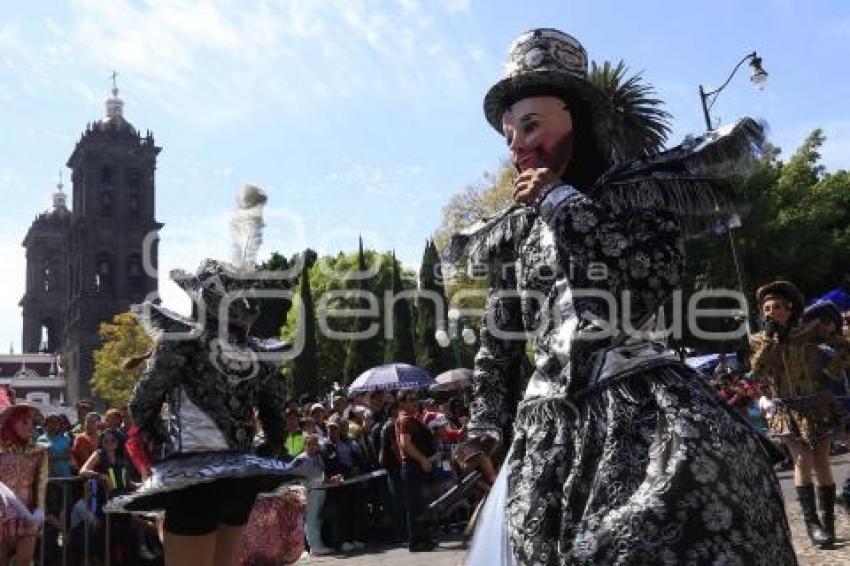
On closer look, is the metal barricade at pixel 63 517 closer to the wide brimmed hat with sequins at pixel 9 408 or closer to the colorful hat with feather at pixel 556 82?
the wide brimmed hat with sequins at pixel 9 408

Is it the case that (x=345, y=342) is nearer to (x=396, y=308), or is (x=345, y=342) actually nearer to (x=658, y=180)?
(x=396, y=308)

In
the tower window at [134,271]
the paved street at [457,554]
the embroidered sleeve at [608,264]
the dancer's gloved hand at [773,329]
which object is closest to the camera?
the embroidered sleeve at [608,264]

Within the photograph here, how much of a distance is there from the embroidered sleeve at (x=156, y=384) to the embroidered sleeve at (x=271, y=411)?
0.55 meters

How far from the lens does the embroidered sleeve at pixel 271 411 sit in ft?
17.5

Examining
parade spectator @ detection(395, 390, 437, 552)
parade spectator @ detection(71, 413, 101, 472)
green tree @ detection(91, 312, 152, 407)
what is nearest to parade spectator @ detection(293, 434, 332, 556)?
parade spectator @ detection(395, 390, 437, 552)

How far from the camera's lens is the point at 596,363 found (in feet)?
8.34

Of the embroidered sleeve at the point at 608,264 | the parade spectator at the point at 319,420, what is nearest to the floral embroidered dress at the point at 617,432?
the embroidered sleeve at the point at 608,264

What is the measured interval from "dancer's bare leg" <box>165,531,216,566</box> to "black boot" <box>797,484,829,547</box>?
4.75m

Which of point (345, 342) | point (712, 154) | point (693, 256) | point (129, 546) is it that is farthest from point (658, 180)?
point (345, 342)

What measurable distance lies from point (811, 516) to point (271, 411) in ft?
14.7

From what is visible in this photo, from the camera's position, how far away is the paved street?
6.49 meters

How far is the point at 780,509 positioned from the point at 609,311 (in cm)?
69

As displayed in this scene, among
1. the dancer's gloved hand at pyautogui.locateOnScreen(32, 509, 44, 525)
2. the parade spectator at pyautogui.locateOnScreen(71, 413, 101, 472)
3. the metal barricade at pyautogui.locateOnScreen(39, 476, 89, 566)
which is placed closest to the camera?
the dancer's gloved hand at pyautogui.locateOnScreen(32, 509, 44, 525)

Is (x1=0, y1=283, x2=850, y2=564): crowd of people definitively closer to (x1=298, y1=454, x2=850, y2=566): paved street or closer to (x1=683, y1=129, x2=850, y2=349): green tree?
(x1=298, y1=454, x2=850, y2=566): paved street
